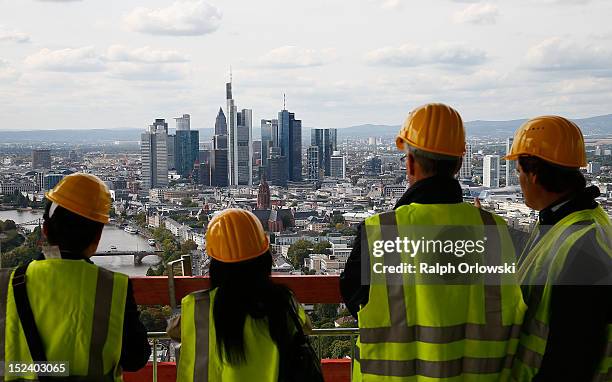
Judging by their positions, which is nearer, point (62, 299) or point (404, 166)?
point (62, 299)

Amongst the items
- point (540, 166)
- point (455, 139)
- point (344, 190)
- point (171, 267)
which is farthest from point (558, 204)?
point (344, 190)

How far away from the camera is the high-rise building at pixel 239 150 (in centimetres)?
834

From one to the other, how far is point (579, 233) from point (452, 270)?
0.32 m

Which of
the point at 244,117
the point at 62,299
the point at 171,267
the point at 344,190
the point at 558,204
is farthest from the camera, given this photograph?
the point at 244,117

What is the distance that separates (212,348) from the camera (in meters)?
1.80

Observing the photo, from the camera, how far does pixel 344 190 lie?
27.3ft

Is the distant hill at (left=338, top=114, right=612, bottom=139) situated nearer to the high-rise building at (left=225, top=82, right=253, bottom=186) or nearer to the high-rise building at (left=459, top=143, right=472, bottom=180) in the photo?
the high-rise building at (left=459, top=143, right=472, bottom=180)

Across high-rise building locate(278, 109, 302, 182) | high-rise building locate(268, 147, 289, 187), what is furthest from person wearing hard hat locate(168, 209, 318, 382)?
high-rise building locate(278, 109, 302, 182)

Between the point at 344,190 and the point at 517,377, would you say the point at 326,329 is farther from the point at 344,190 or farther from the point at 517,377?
the point at 344,190

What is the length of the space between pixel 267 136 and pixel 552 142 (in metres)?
7.40

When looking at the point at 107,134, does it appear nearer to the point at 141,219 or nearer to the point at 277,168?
the point at 277,168

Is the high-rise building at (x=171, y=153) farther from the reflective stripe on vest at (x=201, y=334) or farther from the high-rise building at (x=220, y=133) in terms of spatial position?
the reflective stripe on vest at (x=201, y=334)

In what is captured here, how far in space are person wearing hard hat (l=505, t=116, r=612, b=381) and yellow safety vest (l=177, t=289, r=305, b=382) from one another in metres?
0.63

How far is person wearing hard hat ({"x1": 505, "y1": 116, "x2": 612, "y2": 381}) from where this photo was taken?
65.3 inches
